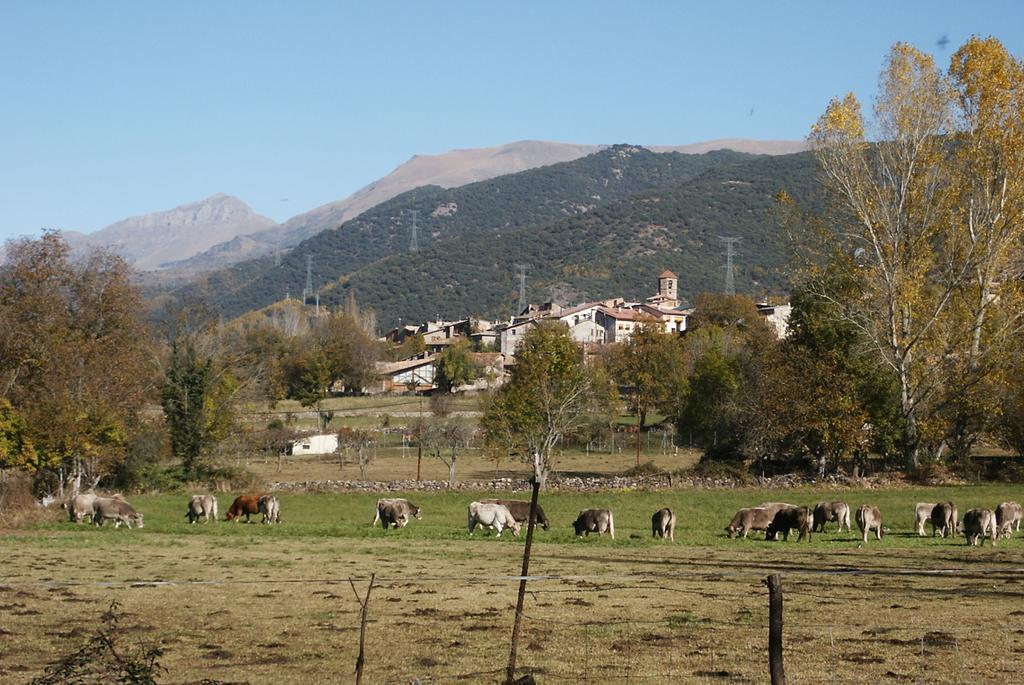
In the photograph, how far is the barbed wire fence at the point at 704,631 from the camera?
1209cm

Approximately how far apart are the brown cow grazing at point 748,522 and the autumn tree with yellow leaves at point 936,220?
16904 mm

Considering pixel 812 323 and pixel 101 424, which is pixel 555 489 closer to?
pixel 812 323

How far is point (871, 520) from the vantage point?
3009 centimetres

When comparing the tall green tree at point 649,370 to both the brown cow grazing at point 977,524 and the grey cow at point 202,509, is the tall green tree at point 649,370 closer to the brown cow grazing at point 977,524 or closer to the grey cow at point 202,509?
the grey cow at point 202,509

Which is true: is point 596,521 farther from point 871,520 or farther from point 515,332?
point 515,332

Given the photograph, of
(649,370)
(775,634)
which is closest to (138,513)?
(775,634)

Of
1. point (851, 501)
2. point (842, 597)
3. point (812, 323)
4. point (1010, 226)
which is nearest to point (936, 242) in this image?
point (1010, 226)

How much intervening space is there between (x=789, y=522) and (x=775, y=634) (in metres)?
22.6

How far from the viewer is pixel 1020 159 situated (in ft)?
151

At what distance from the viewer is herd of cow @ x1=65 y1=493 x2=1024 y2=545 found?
97.9 ft

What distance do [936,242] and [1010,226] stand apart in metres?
3.91

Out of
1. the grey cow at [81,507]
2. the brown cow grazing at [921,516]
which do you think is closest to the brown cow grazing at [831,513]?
the brown cow grazing at [921,516]

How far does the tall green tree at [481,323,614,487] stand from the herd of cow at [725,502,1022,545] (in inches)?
827

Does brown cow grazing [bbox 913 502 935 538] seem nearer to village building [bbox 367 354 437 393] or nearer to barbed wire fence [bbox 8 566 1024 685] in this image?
barbed wire fence [bbox 8 566 1024 685]
